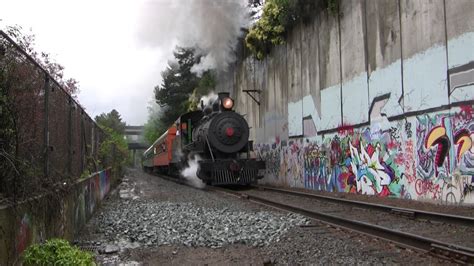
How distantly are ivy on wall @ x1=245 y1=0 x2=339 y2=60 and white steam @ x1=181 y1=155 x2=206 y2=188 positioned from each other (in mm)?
6242

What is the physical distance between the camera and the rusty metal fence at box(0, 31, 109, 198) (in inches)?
176

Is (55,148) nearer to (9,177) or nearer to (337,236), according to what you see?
(9,177)

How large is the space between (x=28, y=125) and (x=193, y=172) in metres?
14.8

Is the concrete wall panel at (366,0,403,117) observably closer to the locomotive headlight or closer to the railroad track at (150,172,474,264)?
the railroad track at (150,172,474,264)

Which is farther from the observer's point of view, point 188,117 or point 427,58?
point 188,117

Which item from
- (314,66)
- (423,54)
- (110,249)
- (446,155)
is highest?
(314,66)

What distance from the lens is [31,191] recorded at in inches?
196

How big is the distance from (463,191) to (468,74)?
2.41 metres

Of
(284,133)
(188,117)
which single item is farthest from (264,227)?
(188,117)

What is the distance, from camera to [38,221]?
518 centimetres

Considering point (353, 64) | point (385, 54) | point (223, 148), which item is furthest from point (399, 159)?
point (223, 148)

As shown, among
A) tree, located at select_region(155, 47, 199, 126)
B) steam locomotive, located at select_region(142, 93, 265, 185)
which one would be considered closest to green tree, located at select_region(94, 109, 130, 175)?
steam locomotive, located at select_region(142, 93, 265, 185)

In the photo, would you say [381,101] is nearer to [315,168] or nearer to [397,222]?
[315,168]

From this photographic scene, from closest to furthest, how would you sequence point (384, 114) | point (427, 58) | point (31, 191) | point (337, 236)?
point (31, 191) < point (337, 236) < point (427, 58) < point (384, 114)
